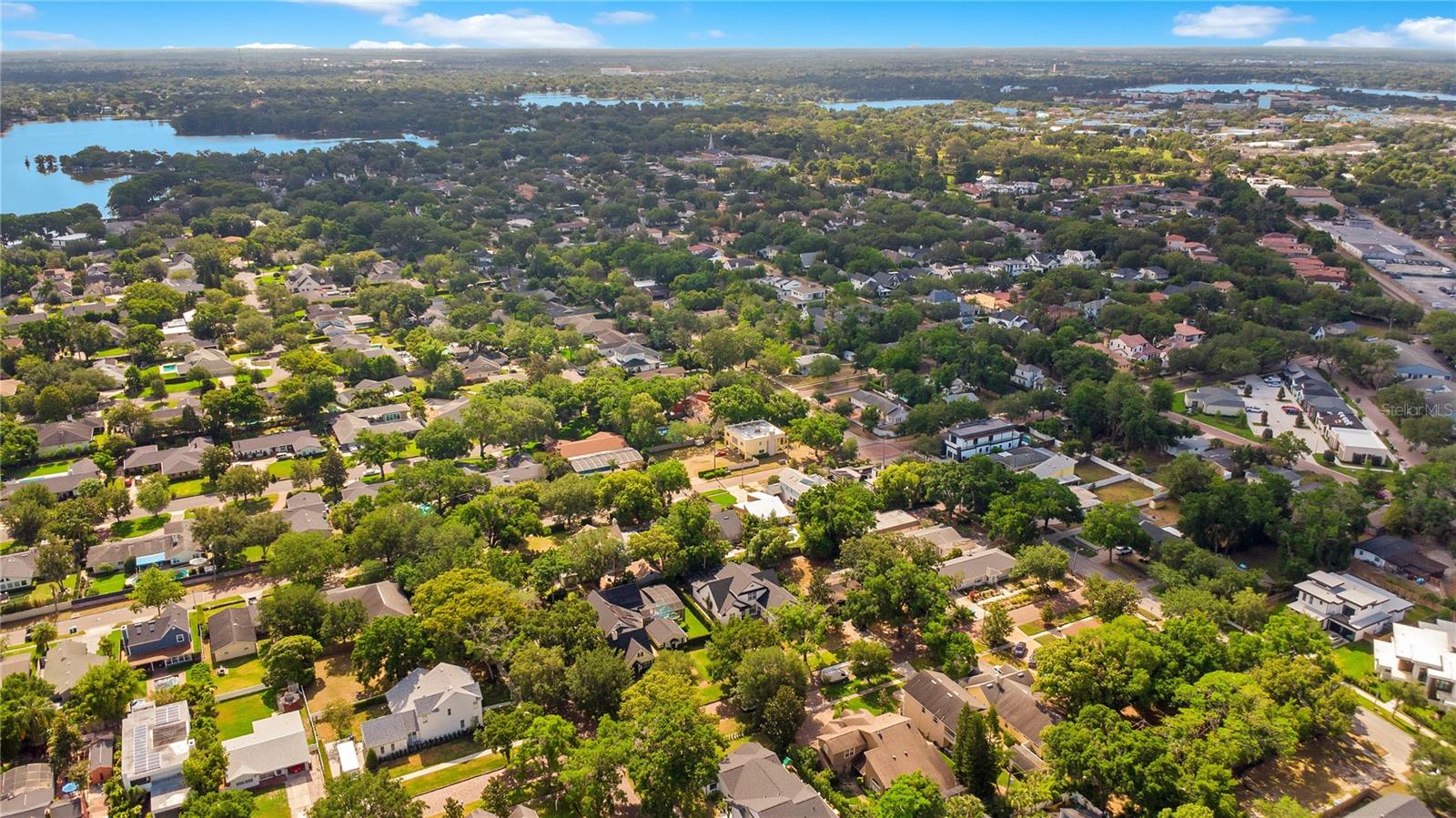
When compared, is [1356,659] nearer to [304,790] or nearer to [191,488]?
[304,790]

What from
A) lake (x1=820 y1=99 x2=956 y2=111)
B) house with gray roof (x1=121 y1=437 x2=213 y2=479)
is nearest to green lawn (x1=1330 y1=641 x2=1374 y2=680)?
house with gray roof (x1=121 y1=437 x2=213 y2=479)

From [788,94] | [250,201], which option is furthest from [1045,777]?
[788,94]

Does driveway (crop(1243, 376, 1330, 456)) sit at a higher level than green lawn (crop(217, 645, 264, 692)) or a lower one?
higher

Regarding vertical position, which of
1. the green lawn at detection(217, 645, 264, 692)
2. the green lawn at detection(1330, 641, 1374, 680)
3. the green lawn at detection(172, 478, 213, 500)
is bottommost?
the green lawn at detection(217, 645, 264, 692)

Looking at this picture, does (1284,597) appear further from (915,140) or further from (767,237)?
(915,140)

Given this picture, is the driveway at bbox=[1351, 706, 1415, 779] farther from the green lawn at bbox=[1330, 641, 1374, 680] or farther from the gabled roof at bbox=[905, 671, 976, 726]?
the gabled roof at bbox=[905, 671, 976, 726]

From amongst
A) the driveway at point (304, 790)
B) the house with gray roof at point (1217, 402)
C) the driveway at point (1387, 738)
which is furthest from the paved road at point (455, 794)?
the house with gray roof at point (1217, 402)
